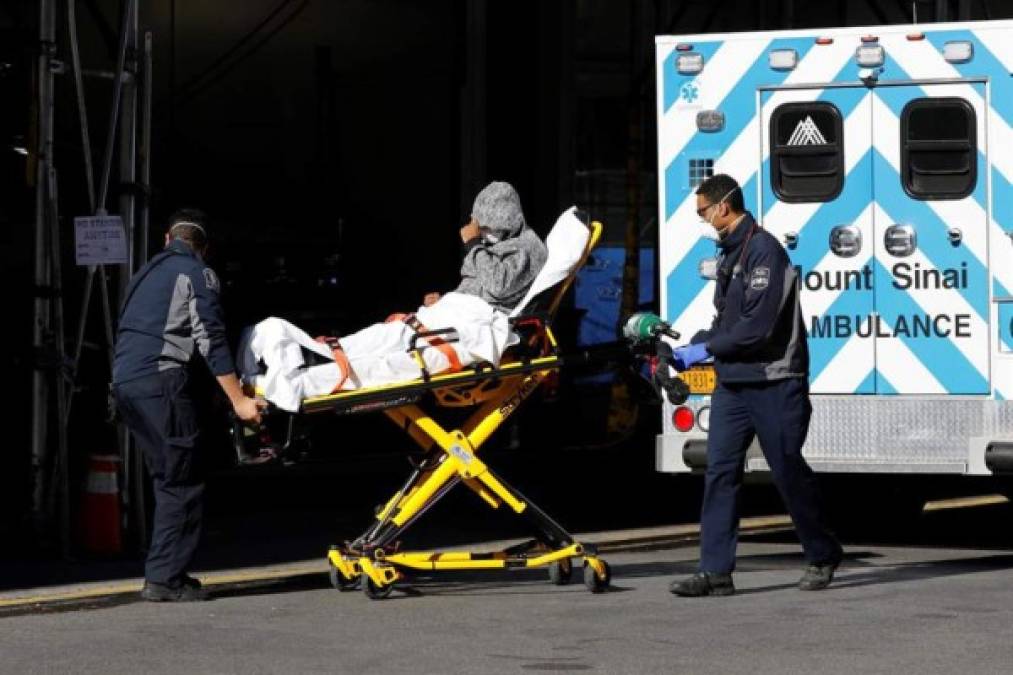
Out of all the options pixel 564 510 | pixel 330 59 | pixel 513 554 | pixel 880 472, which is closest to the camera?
pixel 513 554

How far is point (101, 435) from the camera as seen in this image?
13.2m

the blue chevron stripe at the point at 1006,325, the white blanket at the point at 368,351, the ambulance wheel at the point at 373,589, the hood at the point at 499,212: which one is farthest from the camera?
the blue chevron stripe at the point at 1006,325

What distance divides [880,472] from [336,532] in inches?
135

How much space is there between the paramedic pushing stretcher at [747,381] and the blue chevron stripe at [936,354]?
5.12 ft

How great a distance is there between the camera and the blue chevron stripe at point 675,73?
12070 mm

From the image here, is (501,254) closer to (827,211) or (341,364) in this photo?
(341,364)

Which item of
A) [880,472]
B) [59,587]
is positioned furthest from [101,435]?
[880,472]

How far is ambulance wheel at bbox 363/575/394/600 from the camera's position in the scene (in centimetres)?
1020

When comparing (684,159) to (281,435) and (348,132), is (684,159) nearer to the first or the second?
(281,435)

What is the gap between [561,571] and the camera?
10727 mm

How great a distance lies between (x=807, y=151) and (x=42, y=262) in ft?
13.4

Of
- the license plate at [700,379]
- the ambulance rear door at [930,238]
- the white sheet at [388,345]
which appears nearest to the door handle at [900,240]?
the ambulance rear door at [930,238]

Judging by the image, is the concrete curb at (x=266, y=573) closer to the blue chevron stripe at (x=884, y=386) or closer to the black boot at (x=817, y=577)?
the blue chevron stripe at (x=884, y=386)

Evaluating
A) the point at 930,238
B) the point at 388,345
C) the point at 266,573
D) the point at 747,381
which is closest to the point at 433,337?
the point at 388,345
